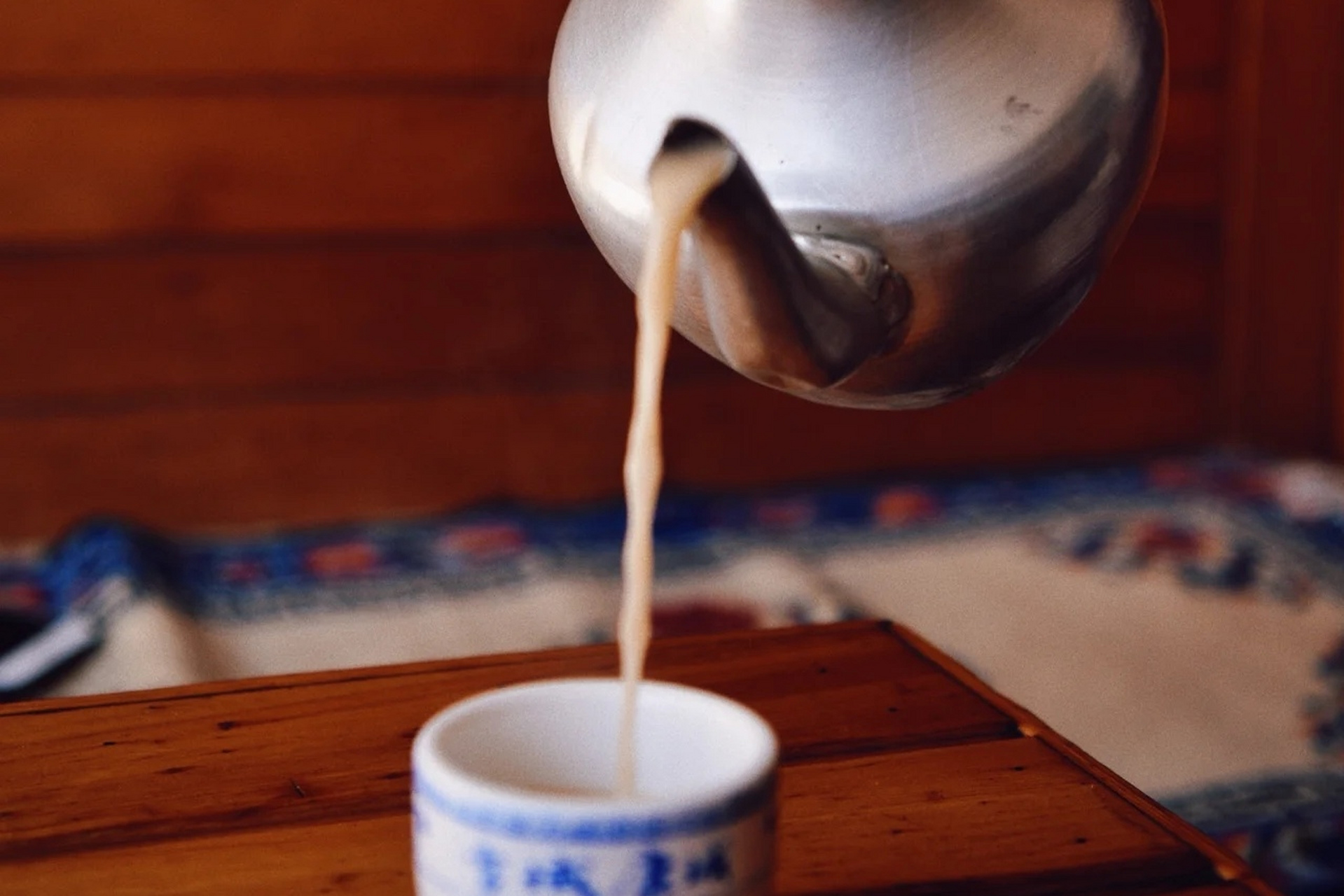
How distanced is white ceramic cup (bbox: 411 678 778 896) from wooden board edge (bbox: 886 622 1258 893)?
0.19m

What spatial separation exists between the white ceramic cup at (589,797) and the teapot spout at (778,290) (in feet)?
0.34

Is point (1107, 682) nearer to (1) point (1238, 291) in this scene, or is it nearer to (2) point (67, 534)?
(1) point (1238, 291)

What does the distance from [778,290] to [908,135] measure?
0.12m

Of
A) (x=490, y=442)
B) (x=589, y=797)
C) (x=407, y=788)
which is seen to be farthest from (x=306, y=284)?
(x=589, y=797)

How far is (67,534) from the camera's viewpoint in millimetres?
1771

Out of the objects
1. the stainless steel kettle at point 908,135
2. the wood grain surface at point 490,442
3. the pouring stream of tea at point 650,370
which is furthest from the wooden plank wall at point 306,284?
the pouring stream of tea at point 650,370

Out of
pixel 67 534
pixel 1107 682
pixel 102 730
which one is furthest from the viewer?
pixel 67 534

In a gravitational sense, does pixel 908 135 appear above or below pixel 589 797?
above

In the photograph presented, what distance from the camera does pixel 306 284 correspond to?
1.82m

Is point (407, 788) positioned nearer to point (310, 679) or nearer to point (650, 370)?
point (310, 679)

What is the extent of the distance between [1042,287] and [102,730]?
0.41 m

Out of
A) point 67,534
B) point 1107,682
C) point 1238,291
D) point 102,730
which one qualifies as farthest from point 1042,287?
point 1238,291

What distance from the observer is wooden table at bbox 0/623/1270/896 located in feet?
1.63

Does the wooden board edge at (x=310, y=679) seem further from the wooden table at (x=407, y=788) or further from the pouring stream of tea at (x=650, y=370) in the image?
the pouring stream of tea at (x=650, y=370)
